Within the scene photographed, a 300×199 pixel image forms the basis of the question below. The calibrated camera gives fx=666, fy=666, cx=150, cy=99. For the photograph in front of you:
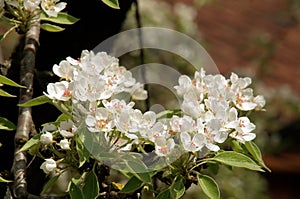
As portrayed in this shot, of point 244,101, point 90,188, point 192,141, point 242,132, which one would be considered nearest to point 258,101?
point 244,101

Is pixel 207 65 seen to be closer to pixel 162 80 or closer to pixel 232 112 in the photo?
pixel 162 80

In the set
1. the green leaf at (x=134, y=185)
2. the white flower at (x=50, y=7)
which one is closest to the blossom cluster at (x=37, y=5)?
the white flower at (x=50, y=7)

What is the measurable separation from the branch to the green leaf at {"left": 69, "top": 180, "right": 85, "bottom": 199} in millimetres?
93

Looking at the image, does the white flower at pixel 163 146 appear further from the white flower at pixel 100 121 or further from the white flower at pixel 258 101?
the white flower at pixel 258 101

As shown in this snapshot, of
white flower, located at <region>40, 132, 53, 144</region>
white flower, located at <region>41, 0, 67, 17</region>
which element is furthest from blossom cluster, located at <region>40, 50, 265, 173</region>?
white flower, located at <region>41, 0, 67, 17</region>

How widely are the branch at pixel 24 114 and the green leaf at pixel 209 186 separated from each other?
30 centimetres

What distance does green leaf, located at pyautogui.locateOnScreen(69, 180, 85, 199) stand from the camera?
1083mm

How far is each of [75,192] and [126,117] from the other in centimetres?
16

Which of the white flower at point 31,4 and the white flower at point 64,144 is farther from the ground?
the white flower at point 31,4

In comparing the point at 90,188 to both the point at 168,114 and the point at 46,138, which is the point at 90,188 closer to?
the point at 46,138

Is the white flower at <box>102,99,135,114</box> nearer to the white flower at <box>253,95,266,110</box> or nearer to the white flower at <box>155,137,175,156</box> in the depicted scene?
the white flower at <box>155,137,175,156</box>

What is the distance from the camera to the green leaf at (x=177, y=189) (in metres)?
1.06

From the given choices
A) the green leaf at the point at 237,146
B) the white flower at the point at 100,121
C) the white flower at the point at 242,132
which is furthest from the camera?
the green leaf at the point at 237,146

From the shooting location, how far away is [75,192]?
42.9 inches
